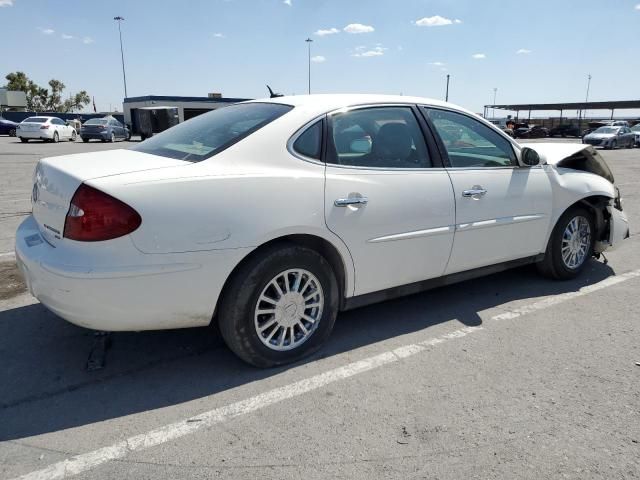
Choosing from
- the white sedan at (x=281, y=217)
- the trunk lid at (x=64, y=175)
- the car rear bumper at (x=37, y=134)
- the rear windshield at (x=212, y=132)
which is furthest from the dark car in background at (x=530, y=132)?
the trunk lid at (x=64, y=175)

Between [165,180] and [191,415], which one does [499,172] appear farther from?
[191,415]

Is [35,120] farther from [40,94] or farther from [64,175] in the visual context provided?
[40,94]

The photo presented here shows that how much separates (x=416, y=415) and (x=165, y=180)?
5.83 feet

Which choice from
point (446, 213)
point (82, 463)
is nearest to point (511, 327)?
point (446, 213)

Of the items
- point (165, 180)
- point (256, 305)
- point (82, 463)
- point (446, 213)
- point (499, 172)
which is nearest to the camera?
point (82, 463)

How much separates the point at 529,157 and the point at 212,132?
8.33ft

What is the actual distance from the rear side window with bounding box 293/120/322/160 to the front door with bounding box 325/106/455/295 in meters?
0.07

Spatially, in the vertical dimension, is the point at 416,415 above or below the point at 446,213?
below

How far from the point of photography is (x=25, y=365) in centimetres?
312

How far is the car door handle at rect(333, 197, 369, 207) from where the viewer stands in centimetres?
312

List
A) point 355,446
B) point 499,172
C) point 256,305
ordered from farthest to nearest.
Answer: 1. point 499,172
2. point 256,305
3. point 355,446

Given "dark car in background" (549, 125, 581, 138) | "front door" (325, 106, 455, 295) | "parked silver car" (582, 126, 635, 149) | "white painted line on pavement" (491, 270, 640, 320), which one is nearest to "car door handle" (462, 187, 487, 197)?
"front door" (325, 106, 455, 295)

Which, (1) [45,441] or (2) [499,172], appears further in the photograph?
(2) [499,172]

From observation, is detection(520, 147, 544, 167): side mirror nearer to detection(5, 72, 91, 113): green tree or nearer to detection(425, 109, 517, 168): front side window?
detection(425, 109, 517, 168): front side window
